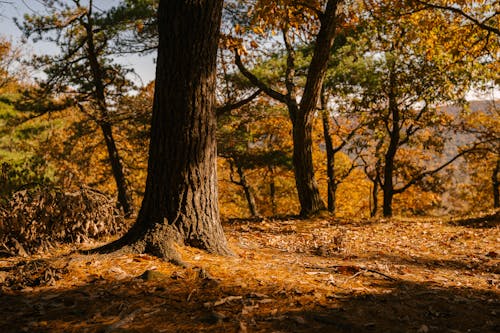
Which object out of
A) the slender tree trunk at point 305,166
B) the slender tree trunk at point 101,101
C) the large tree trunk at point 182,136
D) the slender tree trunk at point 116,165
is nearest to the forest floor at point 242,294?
the large tree trunk at point 182,136

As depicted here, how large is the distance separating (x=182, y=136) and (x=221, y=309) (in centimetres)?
186

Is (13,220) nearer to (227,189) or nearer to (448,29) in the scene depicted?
(448,29)

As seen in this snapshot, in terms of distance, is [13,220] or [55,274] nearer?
[55,274]

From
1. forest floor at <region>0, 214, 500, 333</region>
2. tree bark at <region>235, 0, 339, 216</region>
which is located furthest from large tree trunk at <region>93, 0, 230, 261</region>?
tree bark at <region>235, 0, 339, 216</region>

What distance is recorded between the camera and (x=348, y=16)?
26.4 feet

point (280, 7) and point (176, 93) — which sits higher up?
point (280, 7)

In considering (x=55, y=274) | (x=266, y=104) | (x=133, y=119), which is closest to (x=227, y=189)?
(x=266, y=104)

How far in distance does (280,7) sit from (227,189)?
843 inches

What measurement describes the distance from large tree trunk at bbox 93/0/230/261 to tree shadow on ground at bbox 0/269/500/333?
791 millimetres

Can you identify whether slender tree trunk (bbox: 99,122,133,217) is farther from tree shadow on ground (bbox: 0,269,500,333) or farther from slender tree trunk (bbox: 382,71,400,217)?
tree shadow on ground (bbox: 0,269,500,333)

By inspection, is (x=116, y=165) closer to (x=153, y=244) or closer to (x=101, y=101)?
(x=101, y=101)

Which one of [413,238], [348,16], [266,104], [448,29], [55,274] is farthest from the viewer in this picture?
[266,104]

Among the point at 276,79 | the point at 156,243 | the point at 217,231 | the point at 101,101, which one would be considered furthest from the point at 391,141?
the point at 156,243

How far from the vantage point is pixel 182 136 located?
155 inches
